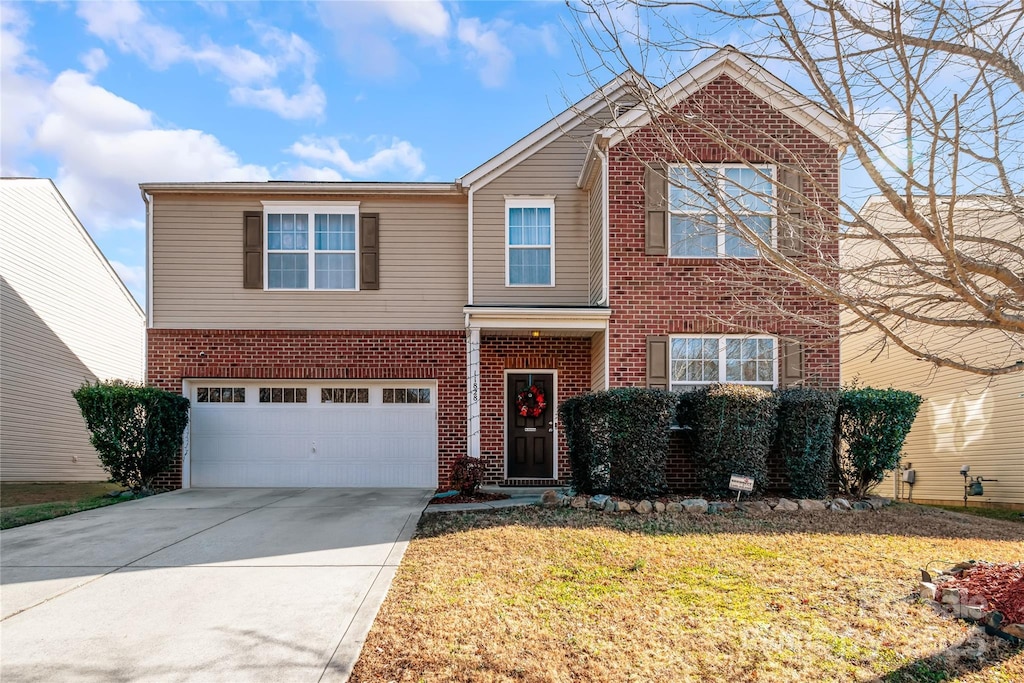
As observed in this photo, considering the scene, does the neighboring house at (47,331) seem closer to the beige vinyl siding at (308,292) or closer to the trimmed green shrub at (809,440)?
the beige vinyl siding at (308,292)

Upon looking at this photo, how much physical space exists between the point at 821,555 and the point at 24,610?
22.2 ft

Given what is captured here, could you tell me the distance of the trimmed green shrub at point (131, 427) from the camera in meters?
10.4

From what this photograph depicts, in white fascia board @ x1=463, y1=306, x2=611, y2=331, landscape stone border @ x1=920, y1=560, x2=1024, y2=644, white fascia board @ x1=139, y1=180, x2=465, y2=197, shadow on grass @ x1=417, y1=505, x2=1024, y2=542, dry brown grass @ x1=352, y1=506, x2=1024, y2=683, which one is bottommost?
shadow on grass @ x1=417, y1=505, x2=1024, y2=542

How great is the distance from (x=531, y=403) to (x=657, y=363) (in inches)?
104

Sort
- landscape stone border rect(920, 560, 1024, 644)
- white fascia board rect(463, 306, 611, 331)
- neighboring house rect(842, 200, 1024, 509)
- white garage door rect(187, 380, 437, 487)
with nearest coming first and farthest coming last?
landscape stone border rect(920, 560, 1024, 644), white fascia board rect(463, 306, 611, 331), neighboring house rect(842, 200, 1024, 509), white garage door rect(187, 380, 437, 487)

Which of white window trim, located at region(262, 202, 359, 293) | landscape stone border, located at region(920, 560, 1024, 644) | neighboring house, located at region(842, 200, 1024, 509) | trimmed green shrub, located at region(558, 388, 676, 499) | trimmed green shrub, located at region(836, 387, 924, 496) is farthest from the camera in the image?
white window trim, located at region(262, 202, 359, 293)

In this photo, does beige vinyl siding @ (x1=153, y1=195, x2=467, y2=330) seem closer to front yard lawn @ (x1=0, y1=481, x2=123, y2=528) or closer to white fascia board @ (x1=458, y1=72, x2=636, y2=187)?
white fascia board @ (x1=458, y1=72, x2=636, y2=187)

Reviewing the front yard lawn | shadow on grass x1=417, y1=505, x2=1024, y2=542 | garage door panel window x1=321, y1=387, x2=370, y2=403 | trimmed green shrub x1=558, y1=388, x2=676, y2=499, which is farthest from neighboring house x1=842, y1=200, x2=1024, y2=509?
the front yard lawn

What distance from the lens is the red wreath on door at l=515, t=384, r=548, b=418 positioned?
38.8ft

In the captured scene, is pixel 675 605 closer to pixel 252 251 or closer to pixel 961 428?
pixel 252 251

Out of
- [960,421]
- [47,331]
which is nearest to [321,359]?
[47,331]

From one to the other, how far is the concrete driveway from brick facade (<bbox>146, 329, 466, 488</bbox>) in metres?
2.91

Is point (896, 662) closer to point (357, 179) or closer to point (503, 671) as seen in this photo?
point (503, 671)

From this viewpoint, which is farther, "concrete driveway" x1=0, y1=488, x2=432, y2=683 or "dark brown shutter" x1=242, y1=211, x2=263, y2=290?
"dark brown shutter" x1=242, y1=211, x2=263, y2=290
